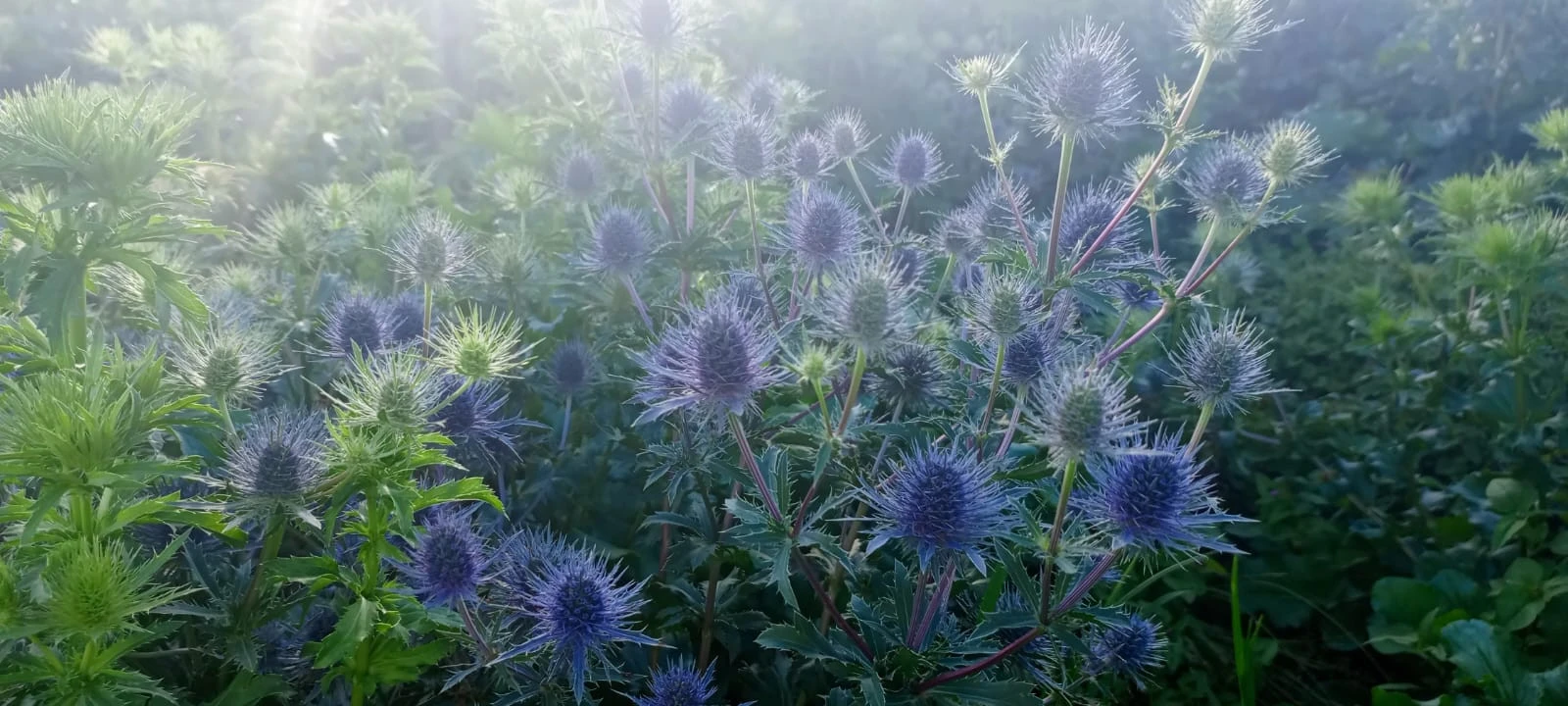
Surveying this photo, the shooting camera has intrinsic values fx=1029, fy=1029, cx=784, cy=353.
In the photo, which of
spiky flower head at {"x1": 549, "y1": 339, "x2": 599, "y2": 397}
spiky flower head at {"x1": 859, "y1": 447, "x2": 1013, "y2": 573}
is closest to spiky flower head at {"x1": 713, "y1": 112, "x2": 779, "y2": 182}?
spiky flower head at {"x1": 549, "y1": 339, "x2": 599, "y2": 397}

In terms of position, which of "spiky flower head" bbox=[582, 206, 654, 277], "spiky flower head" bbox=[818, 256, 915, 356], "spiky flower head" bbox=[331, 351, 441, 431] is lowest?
"spiky flower head" bbox=[331, 351, 441, 431]

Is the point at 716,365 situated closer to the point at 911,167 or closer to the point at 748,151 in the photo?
the point at 748,151

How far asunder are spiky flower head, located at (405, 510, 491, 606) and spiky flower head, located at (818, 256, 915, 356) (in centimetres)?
69

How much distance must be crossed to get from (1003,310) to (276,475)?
114 cm

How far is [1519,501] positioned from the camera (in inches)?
114

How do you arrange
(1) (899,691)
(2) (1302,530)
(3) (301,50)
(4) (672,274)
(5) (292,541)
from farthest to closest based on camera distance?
(3) (301,50) < (2) (1302,530) < (4) (672,274) < (5) (292,541) < (1) (899,691)

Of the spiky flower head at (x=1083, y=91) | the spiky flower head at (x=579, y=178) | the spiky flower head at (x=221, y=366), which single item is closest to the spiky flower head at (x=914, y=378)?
the spiky flower head at (x=1083, y=91)

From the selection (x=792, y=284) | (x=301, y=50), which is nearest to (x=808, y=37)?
(x=301, y=50)

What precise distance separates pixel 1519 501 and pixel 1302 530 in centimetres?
58

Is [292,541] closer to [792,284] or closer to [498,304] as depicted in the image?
[498,304]

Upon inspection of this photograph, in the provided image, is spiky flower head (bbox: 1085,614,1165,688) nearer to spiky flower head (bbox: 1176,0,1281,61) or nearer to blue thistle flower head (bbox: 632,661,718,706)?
blue thistle flower head (bbox: 632,661,718,706)

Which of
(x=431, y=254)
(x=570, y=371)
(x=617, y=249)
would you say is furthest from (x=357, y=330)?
(x=617, y=249)

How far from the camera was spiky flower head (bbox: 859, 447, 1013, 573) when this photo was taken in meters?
1.55

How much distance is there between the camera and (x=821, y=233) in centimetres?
206
